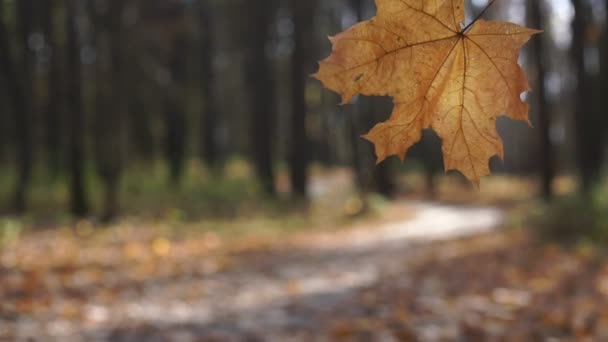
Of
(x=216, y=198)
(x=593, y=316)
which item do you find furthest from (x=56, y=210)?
(x=593, y=316)

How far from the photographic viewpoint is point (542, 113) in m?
12.8

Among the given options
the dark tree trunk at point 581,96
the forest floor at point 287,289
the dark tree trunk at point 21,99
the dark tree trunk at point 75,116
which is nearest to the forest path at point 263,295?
the forest floor at point 287,289

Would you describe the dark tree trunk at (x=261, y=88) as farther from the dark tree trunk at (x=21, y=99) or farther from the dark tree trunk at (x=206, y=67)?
the dark tree trunk at (x=21, y=99)

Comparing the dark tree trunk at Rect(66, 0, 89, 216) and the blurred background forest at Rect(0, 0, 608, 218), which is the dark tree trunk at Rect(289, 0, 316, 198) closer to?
the blurred background forest at Rect(0, 0, 608, 218)

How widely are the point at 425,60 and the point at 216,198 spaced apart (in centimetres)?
1552

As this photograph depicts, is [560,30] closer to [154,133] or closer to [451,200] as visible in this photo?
[451,200]

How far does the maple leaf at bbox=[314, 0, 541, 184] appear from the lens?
1128 millimetres

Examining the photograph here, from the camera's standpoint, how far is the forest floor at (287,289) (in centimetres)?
438

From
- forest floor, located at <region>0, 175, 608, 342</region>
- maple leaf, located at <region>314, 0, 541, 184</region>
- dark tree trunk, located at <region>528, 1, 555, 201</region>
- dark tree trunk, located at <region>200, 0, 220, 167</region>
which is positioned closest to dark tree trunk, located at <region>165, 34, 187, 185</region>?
dark tree trunk, located at <region>200, 0, 220, 167</region>

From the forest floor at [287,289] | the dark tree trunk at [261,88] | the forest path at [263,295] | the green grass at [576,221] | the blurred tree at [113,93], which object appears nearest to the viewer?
the forest floor at [287,289]

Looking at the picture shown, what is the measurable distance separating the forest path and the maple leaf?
3486 mm

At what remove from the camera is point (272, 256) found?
865 cm

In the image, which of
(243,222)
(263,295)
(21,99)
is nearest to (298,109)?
(243,222)

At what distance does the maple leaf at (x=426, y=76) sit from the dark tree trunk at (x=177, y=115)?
58.5 feet
